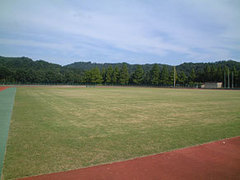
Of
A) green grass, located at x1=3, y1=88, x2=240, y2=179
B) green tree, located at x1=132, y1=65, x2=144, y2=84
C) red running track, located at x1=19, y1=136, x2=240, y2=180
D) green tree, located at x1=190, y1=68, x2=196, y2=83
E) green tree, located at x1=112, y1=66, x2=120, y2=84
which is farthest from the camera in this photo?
green tree, located at x1=132, y1=65, x2=144, y2=84

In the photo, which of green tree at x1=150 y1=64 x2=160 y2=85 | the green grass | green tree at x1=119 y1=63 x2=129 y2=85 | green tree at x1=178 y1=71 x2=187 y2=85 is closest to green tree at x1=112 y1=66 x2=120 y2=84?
green tree at x1=119 y1=63 x2=129 y2=85

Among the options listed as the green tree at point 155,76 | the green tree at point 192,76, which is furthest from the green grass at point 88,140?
the green tree at point 192,76

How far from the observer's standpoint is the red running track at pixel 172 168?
3.64 m

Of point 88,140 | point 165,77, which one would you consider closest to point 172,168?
point 88,140

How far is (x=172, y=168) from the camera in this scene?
157 inches

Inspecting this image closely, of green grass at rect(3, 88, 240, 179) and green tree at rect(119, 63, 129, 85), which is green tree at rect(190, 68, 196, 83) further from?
green grass at rect(3, 88, 240, 179)

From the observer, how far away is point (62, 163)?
4227mm

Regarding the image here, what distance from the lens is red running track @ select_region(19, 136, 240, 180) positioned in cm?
364

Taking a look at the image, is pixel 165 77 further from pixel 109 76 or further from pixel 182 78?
pixel 109 76

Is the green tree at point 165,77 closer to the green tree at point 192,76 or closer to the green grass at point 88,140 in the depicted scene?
the green tree at point 192,76

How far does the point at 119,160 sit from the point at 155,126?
150 inches

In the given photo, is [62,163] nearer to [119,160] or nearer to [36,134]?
[119,160]

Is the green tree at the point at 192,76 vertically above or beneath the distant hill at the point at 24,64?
beneath

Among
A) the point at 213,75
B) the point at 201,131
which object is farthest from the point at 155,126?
the point at 213,75
